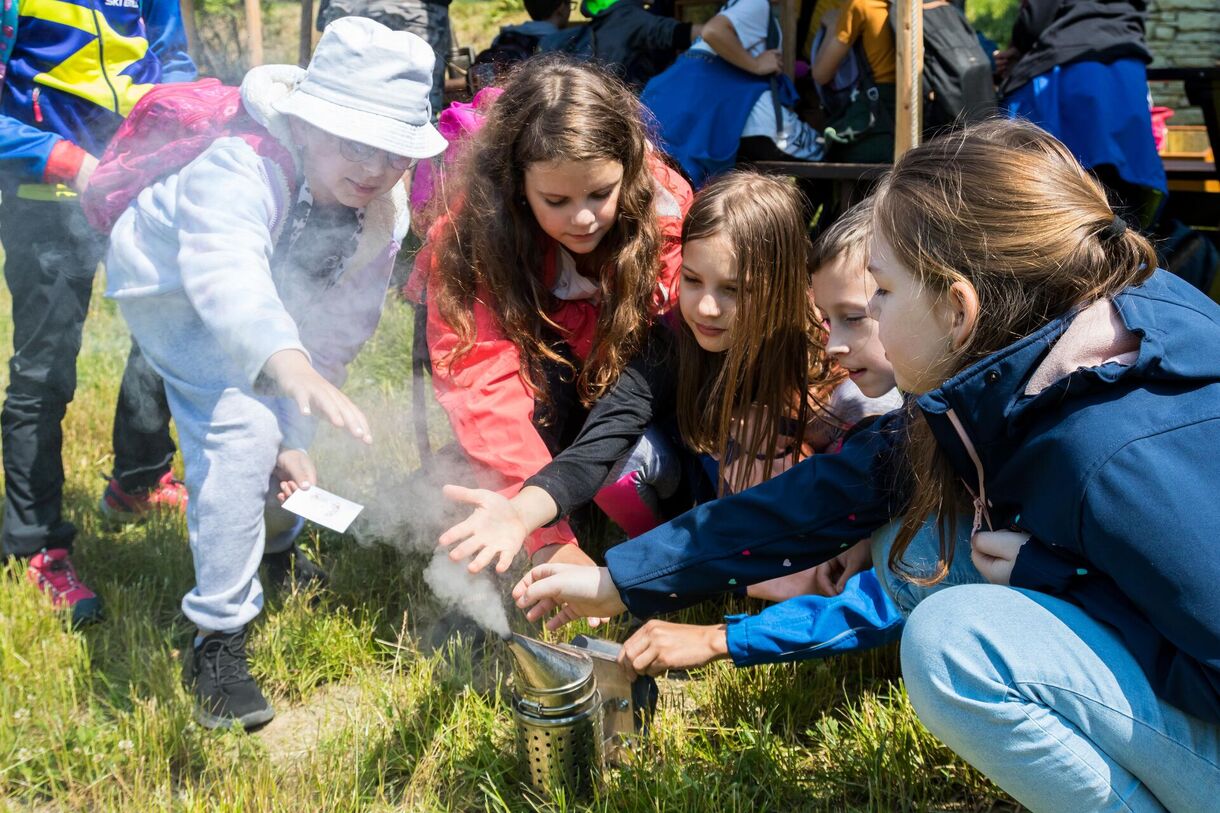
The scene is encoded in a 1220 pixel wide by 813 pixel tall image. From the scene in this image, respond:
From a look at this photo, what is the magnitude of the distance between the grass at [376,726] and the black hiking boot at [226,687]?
0.05 meters

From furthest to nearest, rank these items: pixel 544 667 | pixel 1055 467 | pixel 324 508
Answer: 1. pixel 324 508
2. pixel 544 667
3. pixel 1055 467

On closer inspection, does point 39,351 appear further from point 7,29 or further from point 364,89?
point 364,89

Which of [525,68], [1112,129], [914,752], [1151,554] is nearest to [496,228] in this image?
[525,68]

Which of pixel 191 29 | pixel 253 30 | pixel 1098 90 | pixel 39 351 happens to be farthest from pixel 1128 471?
pixel 191 29

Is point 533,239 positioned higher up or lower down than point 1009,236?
lower down

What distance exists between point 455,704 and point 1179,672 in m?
1.44

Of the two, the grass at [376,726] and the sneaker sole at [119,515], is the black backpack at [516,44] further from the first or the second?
the grass at [376,726]

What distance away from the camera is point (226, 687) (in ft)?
8.45

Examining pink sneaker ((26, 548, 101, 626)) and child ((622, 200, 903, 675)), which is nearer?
child ((622, 200, 903, 675))

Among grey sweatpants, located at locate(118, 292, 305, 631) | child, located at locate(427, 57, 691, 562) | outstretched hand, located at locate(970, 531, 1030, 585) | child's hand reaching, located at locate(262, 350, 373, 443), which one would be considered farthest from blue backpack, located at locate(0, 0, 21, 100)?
outstretched hand, located at locate(970, 531, 1030, 585)

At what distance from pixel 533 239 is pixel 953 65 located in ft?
7.68

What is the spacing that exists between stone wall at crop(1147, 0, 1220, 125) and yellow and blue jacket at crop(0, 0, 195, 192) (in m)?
10.4

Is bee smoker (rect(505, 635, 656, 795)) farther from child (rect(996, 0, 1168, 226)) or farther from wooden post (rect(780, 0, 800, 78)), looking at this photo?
wooden post (rect(780, 0, 800, 78))

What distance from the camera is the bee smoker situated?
6.66 feet
